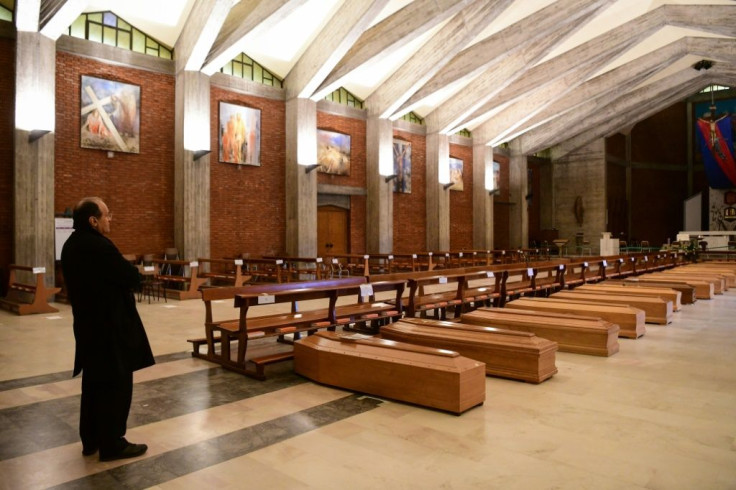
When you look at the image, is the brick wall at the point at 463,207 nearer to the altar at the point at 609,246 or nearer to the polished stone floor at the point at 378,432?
the altar at the point at 609,246

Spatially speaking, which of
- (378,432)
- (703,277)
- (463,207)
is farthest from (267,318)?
(463,207)

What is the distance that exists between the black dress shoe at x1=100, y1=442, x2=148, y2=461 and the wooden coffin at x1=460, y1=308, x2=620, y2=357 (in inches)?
153

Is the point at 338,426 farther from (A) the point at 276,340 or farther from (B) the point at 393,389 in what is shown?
(A) the point at 276,340

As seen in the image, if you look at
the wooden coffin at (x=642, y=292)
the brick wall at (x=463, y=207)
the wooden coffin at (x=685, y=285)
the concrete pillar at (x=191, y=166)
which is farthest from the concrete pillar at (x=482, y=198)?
the wooden coffin at (x=642, y=292)

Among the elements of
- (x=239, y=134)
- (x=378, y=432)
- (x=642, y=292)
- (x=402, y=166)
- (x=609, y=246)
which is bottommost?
(x=378, y=432)

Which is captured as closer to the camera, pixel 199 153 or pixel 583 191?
pixel 199 153

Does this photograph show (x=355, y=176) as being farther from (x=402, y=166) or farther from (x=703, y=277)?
(x=703, y=277)

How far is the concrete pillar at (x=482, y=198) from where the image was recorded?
21.7m

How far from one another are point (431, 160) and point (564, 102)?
6057mm

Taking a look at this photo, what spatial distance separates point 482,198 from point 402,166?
4.73 m

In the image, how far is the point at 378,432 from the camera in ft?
11.1

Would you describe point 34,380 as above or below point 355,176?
below

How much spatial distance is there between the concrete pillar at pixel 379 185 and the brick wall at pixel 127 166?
6676 mm

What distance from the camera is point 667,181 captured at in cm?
2878
